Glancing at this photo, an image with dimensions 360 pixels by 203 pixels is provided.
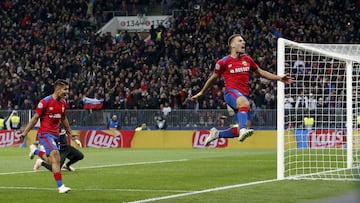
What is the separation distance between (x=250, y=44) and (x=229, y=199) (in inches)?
1089

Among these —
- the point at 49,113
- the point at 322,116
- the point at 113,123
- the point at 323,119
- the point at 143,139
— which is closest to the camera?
the point at 49,113

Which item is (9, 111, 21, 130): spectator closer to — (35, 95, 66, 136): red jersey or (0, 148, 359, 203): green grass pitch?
(0, 148, 359, 203): green grass pitch

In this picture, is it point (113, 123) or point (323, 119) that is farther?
point (113, 123)

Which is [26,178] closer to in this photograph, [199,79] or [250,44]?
[199,79]

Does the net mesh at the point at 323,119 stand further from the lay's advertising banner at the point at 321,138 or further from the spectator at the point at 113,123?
the spectator at the point at 113,123

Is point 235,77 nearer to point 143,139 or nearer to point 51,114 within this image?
point 51,114

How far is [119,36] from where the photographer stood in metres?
41.2

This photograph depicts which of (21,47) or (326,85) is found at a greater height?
(21,47)

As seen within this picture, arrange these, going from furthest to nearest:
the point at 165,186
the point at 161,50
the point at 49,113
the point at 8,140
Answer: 1. the point at 161,50
2. the point at 8,140
3. the point at 165,186
4. the point at 49,113

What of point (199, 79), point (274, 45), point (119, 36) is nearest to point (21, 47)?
point (119, 36)

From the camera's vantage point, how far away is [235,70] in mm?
11719

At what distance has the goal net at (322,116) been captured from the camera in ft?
43.4

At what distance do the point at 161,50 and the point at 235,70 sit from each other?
27.1 metres

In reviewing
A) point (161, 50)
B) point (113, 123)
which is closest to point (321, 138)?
point (113, 123)
